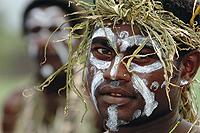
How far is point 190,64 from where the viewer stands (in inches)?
259

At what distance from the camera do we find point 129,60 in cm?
630

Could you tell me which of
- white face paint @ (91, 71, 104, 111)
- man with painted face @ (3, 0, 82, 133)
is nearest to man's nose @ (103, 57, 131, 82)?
white face paint @ (91, 71, 104, 111)

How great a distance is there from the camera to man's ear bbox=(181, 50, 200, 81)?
654 centimetres

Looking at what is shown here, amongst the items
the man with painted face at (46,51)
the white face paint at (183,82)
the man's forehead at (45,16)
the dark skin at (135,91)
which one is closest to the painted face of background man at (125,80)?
the dark skin at (135,91)

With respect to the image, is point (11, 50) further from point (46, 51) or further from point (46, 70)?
point (46, 51)

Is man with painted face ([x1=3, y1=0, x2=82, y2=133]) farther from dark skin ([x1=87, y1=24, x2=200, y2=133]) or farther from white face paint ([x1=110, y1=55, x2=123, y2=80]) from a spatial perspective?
white face paint ([x1=110, y1=55, x2=123, y2=80])

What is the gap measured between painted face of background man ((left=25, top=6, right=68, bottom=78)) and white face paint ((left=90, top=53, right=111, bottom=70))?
10.3 ft

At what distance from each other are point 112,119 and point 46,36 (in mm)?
3623

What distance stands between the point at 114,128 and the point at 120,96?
0.80ft

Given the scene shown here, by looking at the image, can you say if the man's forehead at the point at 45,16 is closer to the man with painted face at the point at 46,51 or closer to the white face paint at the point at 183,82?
the man with painted face at the point at 46,51

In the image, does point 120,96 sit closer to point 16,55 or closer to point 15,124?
point 15,124

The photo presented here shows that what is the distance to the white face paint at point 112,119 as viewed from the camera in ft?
20.9

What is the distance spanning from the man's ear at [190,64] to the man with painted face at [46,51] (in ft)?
10.5

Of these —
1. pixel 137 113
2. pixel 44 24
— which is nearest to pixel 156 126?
pixel 137 113
